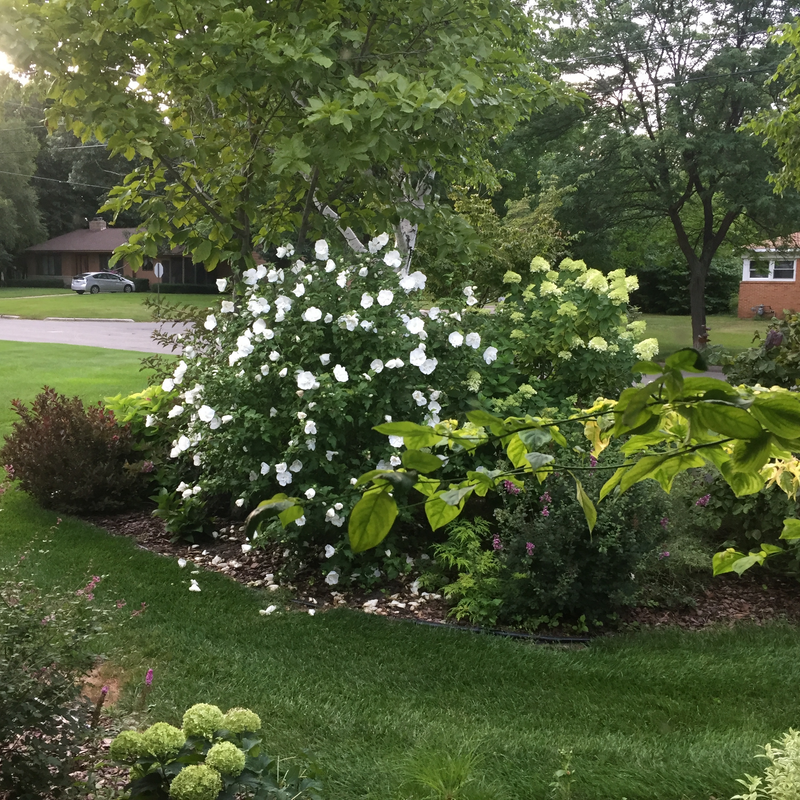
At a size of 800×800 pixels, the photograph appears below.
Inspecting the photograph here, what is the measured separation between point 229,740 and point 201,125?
16.7 ft

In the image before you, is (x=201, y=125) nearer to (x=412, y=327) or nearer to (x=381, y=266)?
(x=381, y=266)

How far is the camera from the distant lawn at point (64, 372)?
428 inches

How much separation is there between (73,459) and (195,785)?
4240 millimetres

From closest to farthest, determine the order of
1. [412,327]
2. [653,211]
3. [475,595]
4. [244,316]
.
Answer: [475,595] < [412,327] < [244,316] < [653,211]

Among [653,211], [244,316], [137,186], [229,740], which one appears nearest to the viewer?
[229,740]

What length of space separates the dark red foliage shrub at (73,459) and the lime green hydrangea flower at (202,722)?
12.8 feet

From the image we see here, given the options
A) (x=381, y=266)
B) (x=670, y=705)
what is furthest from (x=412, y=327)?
(x=670, y=705)

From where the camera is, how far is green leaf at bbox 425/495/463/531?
114 centimetres

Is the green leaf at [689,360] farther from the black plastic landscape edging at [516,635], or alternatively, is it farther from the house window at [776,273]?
the house window at [776,273]

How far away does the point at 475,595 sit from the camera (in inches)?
162

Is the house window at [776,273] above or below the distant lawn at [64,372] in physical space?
above

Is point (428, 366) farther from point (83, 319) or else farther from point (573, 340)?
point (83, 319)

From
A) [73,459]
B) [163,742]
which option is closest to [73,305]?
[73,459]

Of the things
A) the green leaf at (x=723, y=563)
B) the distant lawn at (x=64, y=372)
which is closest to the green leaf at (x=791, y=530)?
the green leaf at (x=723, y=563)
